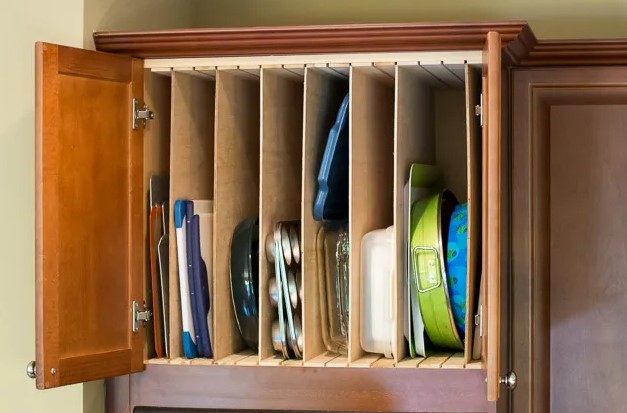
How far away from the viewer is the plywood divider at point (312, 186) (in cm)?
206

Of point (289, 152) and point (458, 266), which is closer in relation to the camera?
point (458, 266)

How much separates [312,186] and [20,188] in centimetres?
57

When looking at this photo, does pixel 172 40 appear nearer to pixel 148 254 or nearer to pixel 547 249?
pixel 148 254

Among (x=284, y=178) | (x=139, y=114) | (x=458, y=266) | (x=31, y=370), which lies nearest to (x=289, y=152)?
(x=284, y=178)

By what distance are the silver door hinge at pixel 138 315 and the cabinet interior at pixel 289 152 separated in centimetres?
4

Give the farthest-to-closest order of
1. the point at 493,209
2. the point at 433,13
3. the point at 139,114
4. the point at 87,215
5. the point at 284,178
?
the point at 433,13
the point at 284,178
the point at 139,114
the point at 87,215
the point at 493,209

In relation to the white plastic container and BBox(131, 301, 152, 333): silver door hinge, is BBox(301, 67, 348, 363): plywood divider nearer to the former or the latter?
the white plastic container

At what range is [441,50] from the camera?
1993 millimetres

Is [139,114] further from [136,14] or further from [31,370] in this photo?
[31,370]

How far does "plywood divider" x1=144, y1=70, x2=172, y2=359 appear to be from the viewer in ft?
6.93

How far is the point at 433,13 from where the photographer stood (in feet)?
8.39

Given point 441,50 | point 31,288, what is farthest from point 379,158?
point 31,288

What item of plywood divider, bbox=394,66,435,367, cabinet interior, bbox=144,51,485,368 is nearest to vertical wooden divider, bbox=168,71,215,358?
cabinet interior, bbox=144,51,485,368

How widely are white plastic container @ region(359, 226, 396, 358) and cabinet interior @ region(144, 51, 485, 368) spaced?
0.07ft
